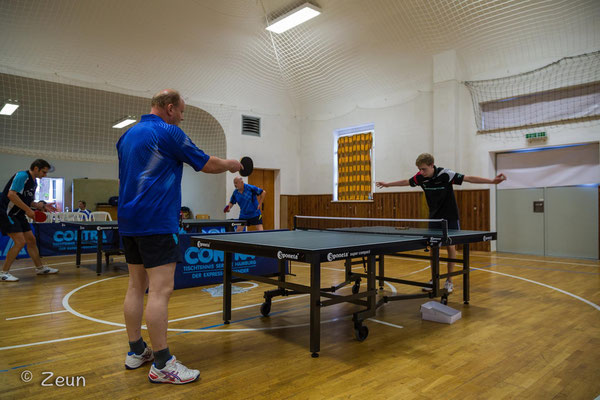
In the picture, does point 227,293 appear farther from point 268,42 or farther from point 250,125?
point 250,125

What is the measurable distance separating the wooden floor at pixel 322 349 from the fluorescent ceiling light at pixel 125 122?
1014 centimetres

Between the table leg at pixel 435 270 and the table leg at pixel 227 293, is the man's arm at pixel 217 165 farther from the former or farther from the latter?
the table leg at pixel 435 270

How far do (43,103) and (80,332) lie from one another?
1135 cm

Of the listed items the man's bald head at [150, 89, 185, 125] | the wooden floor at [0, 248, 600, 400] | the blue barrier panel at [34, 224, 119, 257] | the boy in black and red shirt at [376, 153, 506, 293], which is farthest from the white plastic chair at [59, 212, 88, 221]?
the man's bald head at [150, 89, 185, 125]

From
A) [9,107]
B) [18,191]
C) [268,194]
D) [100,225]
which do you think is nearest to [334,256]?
[100,225]

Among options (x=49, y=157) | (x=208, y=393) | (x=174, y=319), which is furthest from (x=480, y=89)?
(x=49, y=157)

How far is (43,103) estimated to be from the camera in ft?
39.8

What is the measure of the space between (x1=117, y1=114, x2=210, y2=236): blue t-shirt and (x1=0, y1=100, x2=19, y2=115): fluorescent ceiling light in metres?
12.1

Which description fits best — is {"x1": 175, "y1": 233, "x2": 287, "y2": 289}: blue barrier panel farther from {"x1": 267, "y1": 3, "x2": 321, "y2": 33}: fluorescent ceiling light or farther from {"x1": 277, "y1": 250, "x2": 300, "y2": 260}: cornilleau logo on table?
{"x1": 267, "y1": 3, "x2": 321, "y2": 33}: fluorescent ceiling light

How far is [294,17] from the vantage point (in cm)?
959

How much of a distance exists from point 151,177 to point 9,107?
42.3ft

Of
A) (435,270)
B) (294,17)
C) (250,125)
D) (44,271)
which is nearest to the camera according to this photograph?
(435,270)

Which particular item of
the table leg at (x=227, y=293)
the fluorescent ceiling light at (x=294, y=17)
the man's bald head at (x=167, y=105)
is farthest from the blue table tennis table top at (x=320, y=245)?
the fluorescent ceiling light at (x=294, y=17)

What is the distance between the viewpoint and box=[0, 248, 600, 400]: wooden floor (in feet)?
7.75
